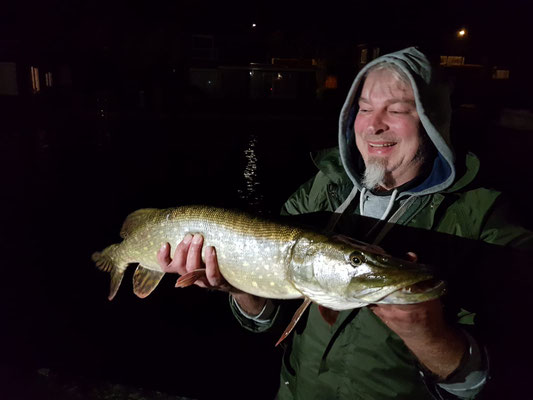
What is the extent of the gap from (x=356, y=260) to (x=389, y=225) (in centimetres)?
34

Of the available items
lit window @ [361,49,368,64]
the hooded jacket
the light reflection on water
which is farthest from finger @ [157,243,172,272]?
lit window @ [361,49,368,64]

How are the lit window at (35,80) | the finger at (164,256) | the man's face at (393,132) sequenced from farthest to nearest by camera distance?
1. the lit window at (35,80)
2. the finger at (164,256)
3. the man's face at (393,132)

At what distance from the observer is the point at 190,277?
7.69ft

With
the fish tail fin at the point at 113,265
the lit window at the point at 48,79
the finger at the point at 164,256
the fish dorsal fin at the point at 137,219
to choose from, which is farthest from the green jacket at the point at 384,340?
the lit window at the point at 48,79

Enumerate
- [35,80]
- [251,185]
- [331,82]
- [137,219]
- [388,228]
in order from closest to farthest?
[388,228], [137,219], [251,185], [35,80], [331,82]

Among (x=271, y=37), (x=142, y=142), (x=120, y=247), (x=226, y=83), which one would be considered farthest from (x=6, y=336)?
(x=271, y=37)

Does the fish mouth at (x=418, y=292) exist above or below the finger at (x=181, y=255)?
above

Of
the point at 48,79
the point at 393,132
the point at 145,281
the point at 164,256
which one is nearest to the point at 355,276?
the point at 393,132

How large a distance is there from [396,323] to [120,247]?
2.11 m

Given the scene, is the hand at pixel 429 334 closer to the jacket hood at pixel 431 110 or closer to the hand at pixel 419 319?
the hand at pixel 419 319

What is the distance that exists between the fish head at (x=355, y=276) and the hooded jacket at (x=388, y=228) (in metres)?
0.17

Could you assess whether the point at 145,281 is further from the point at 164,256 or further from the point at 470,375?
the point at 470,375

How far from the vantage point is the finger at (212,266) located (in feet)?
7.70

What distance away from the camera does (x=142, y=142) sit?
1605 centimetres
